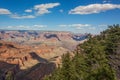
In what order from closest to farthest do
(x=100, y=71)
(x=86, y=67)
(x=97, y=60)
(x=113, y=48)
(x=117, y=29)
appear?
(x=100, y=71)
(x=97, y=60)
(x=86, y=67)
(x=113, y=48)
(x=117, y=29)

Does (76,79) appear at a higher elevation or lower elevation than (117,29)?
lower

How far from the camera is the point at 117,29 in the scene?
61.5 meters

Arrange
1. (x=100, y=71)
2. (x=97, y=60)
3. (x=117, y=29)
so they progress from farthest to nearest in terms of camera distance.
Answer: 1. (x=117, y=29)
2. (x=97, y=60)
3. (x=100, y=71)

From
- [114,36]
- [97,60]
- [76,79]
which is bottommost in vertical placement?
[76,79]

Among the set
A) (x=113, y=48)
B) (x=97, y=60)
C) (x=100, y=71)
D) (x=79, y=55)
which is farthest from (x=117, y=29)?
(x=100, y=71)

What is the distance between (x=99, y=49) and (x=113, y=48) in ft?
20.9

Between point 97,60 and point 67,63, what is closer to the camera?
point 97,60

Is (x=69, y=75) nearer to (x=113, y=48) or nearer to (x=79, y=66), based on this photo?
(x=79, y=66)

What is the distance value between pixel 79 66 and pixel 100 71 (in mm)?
24164

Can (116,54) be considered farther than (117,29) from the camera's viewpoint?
No

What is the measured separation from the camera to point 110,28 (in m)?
64.9

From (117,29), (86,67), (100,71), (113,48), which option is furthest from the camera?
(117,29)

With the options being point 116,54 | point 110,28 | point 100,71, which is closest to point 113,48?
point 116,54

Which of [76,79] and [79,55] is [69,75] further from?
[79,55]
